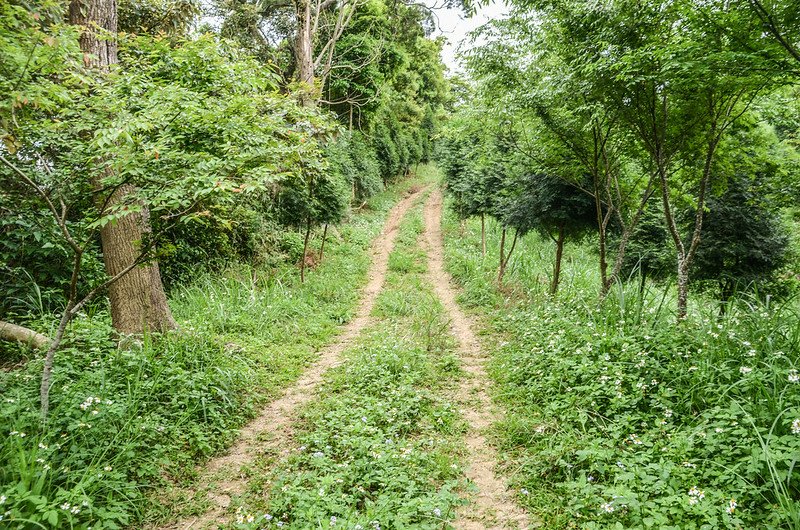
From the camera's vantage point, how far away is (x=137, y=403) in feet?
14.2

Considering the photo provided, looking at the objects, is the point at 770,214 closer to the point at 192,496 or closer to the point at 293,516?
the point at 293,516

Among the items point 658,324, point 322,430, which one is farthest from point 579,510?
point 658,324

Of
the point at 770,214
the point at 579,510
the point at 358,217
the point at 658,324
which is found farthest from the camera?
the point at 358,217

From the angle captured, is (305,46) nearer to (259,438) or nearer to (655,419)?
(259,438)

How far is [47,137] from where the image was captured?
3.76 metres

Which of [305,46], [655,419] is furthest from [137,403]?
[305,46]

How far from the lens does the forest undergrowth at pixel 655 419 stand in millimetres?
3014

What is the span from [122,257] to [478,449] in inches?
214

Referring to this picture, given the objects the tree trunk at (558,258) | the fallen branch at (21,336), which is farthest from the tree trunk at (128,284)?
the tree trunk at (558,258)

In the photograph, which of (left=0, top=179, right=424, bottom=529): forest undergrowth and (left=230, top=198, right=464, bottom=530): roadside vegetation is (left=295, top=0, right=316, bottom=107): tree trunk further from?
(left=230, top=198, right=464, bottom=530): roadside vegetation

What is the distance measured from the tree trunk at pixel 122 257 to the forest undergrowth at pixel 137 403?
292 millimetres

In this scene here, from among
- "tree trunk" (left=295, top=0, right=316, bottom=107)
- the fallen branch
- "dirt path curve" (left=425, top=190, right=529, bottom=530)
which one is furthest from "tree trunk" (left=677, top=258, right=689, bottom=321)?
"tree trunk" (left=295, top=0, right=316, bottom=107)

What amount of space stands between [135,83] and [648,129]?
6579mm

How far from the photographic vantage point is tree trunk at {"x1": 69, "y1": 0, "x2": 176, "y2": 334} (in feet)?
17.2
